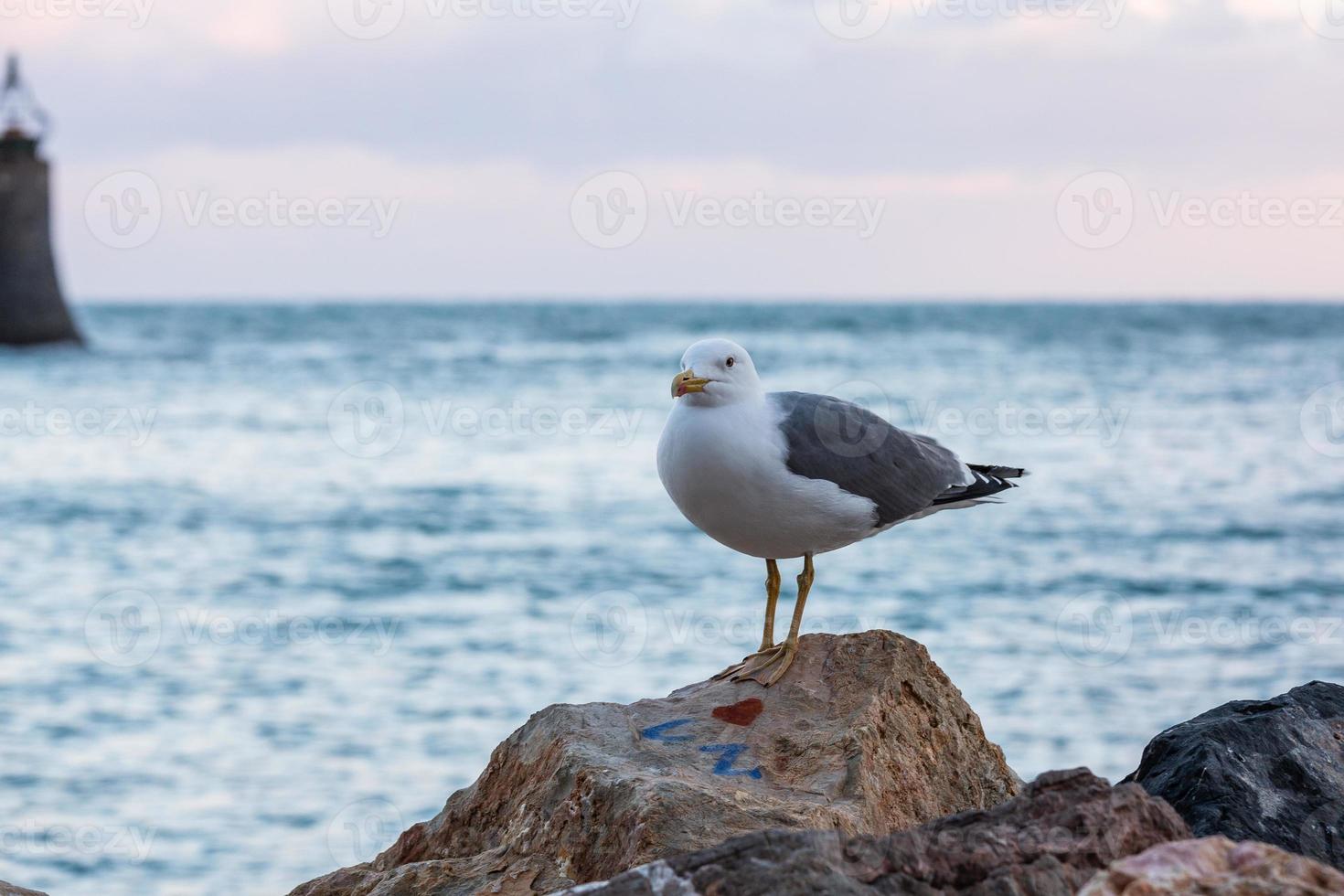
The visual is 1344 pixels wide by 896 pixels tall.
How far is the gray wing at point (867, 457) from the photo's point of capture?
450 cm

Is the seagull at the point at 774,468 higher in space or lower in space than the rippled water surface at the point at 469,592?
higher

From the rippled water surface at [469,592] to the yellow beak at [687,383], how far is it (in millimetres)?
4315

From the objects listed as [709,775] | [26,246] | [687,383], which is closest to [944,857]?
[709,775]

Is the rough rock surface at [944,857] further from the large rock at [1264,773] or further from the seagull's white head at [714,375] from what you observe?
the seagull's white head at [714,375]

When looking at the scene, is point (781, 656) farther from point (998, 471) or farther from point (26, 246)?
point (26, 246)

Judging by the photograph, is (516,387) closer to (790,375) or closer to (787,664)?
(790,375)

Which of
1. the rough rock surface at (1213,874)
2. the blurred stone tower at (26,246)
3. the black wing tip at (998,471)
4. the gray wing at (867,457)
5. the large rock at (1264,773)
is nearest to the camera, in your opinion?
the rough rock surface at (1213,874)

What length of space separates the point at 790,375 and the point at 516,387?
6.74 meters

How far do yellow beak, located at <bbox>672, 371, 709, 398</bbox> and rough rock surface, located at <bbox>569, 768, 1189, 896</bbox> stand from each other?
181 cm

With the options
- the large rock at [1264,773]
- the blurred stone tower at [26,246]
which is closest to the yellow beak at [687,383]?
the large rock at [1264,773]

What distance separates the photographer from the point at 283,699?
10.1 m

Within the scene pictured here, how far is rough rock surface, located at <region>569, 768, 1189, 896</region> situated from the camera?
2.58 metres

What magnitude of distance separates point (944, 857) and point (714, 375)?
2033mm

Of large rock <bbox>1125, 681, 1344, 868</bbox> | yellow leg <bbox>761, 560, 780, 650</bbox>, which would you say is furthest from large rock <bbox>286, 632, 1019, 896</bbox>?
large rock <bbox>1125, 681, 1344, 868</bbox>
